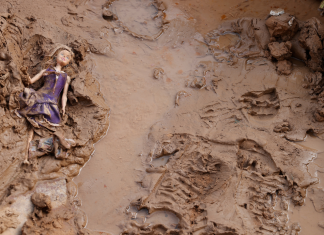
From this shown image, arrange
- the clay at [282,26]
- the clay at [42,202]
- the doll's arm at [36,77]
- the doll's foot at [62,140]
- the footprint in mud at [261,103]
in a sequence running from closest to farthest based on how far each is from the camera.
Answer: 1. the clay at [42,202]
2. the doll's foot at [62,140]
3. the doll's arm at [36,77]
4. the footprint in mud at [261,103]
5. the clay at [282,26]

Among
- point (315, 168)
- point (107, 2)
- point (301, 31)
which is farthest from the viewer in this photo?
point (107, 2)

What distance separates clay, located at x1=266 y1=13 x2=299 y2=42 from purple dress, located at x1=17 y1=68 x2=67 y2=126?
330cm

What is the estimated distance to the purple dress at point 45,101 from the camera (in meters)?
3.76

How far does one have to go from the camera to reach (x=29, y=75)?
4.16m

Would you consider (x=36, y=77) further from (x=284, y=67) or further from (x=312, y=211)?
(x=312, y=211)

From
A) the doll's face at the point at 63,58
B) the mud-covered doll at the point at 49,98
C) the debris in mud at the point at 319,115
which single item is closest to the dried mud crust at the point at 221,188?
the debris in mud at the point at 319,115

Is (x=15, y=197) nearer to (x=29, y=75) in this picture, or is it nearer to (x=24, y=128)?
(x=24, y=128)

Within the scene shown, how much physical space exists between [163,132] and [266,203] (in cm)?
162

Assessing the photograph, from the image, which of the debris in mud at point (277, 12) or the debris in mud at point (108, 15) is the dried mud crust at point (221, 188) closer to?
the debris in mud at point (277, 12)

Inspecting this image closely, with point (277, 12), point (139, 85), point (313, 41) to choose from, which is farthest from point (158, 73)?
point (313, 41)

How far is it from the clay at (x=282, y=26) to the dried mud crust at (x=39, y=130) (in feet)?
9.61

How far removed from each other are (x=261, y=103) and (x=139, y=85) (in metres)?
1.89

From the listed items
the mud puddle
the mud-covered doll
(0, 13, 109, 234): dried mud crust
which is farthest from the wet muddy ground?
the mud-covered doll

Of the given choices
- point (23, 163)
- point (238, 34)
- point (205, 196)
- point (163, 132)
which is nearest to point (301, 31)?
point (238, 34)
